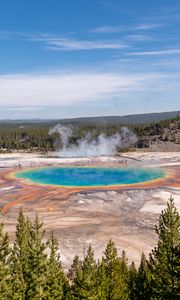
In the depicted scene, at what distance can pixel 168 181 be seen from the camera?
75.4 metres

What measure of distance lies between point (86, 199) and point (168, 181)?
21.4m

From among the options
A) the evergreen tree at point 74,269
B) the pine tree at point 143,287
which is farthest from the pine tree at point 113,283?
the evergreen tree at point 74,269

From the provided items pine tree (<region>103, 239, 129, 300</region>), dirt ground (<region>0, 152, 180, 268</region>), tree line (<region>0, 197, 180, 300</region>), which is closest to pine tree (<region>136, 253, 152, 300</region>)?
tree line (<region>0, 197, 180, 300</region>)

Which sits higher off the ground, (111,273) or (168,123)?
(168,123)

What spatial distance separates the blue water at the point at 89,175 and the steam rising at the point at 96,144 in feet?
117

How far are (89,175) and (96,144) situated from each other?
213 feet

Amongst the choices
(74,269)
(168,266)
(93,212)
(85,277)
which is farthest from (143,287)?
(93,212)

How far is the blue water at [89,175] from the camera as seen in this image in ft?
258

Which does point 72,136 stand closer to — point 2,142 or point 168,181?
point 2,142

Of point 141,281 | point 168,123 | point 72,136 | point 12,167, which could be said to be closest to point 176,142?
point 168,123

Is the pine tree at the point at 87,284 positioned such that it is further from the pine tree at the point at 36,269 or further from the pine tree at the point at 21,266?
the pine tree at the point at 21,266

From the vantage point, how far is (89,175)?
88.8m

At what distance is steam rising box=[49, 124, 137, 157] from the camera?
455 ft

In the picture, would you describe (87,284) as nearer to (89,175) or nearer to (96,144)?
(89,175)
